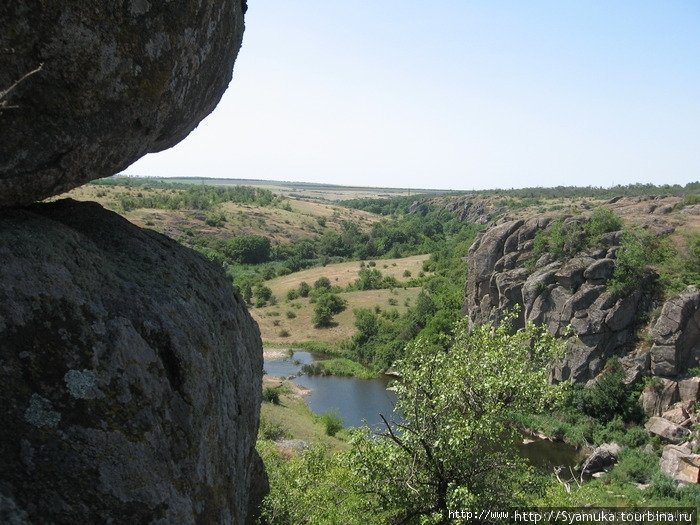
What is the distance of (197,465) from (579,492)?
13311 mm

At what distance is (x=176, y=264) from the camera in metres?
7.38

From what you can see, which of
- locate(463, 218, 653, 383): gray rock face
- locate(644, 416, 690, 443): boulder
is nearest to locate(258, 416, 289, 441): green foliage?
locate(463, 218, 653, 383): gray rock face

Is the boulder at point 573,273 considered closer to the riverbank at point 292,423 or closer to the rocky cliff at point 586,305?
the rocky cliff at point 586,305

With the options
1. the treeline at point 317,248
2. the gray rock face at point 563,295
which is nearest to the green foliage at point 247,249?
the treeline at point 317,248

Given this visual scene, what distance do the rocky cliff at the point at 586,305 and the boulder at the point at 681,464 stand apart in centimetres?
743

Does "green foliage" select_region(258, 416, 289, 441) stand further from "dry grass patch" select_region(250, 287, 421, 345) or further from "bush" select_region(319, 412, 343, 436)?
"dry grass patch" select_region(250, 287, 421, 345)

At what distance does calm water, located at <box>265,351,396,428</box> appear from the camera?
43.5 m

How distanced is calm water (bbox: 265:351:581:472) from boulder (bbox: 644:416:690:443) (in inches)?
181

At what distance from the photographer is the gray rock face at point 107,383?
14.6 ft

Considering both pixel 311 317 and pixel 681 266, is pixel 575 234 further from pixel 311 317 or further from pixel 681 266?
pixel 311 317

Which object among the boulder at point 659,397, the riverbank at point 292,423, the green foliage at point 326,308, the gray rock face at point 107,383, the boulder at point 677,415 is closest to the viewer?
the gray rock face at point 107,383

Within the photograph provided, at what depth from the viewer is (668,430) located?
33.0m

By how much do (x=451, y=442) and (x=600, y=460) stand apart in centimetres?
2570

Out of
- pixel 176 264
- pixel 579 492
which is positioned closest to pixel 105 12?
pixel 176 264
